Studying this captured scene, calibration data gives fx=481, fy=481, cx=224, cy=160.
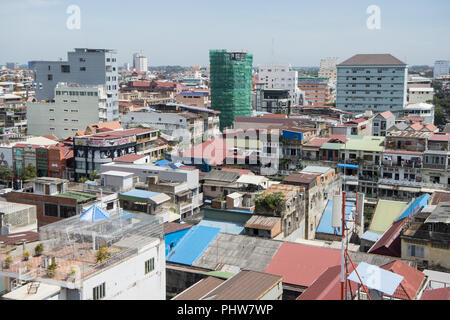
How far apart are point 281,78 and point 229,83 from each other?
19037 mm

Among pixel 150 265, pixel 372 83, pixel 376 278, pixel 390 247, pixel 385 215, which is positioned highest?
pixel 372 83

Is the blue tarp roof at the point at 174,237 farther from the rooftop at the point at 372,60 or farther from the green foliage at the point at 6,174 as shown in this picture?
the rooftop at the point at 372,60

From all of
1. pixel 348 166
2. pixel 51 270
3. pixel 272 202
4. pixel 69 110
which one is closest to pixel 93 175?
pixel 272 202

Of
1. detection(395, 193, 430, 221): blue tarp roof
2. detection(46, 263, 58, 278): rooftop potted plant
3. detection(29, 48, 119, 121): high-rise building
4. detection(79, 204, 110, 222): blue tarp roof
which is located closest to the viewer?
detection(46, 263, 58, 278): rooftop potted plant

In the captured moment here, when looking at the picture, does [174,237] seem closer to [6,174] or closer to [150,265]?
[150,265]

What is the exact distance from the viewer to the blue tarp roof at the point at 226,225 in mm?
11273

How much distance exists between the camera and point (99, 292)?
5.54 meters

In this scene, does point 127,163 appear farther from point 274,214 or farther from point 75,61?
point 75,61

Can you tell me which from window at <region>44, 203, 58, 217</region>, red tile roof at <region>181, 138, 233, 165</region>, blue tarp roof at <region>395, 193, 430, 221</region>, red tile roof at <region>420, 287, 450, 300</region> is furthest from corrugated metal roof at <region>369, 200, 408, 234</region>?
window at <region>44, 203, 58, 217</region>

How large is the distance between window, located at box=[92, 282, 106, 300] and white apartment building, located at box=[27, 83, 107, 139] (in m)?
23.3

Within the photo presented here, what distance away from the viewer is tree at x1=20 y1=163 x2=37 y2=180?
62.8ft

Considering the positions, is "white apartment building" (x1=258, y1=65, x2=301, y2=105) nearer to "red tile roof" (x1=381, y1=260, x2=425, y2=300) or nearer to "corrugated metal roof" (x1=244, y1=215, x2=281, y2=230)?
"corrugated metal roof" (x1=244, y1=215, x2=281, y2=230)
